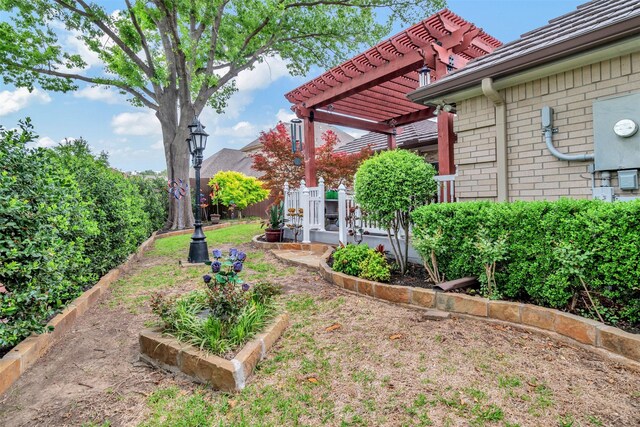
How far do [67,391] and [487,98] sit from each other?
5278 millimetres

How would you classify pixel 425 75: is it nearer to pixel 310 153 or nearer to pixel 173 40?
pixel 310 153

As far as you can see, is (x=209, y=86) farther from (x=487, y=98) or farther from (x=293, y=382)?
(x=293, y=382)

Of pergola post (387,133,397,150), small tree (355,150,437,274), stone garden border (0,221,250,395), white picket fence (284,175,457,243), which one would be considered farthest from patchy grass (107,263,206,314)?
pergola post (387,133,397,150)

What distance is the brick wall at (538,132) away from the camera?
3.60 m

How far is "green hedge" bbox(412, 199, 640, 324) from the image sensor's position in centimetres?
253

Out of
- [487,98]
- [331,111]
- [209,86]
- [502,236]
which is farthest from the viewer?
[209,86]

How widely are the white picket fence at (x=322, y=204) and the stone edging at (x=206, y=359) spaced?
3.17m

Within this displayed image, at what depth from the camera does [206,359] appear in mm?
2373

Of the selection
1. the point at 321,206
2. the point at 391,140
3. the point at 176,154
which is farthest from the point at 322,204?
the point at 176,154

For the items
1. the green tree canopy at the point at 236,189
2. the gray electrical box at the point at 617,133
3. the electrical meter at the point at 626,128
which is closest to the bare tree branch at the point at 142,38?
the green tree canopy at the point at 236,189

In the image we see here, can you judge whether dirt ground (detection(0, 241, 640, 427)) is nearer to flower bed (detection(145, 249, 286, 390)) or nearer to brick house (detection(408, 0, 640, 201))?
flower bed (detection(145, 249, 286, 390))

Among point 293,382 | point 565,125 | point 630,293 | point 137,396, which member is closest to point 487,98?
point 565,125

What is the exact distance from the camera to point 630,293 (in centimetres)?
255

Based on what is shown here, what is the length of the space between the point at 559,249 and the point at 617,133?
165 centimetres
